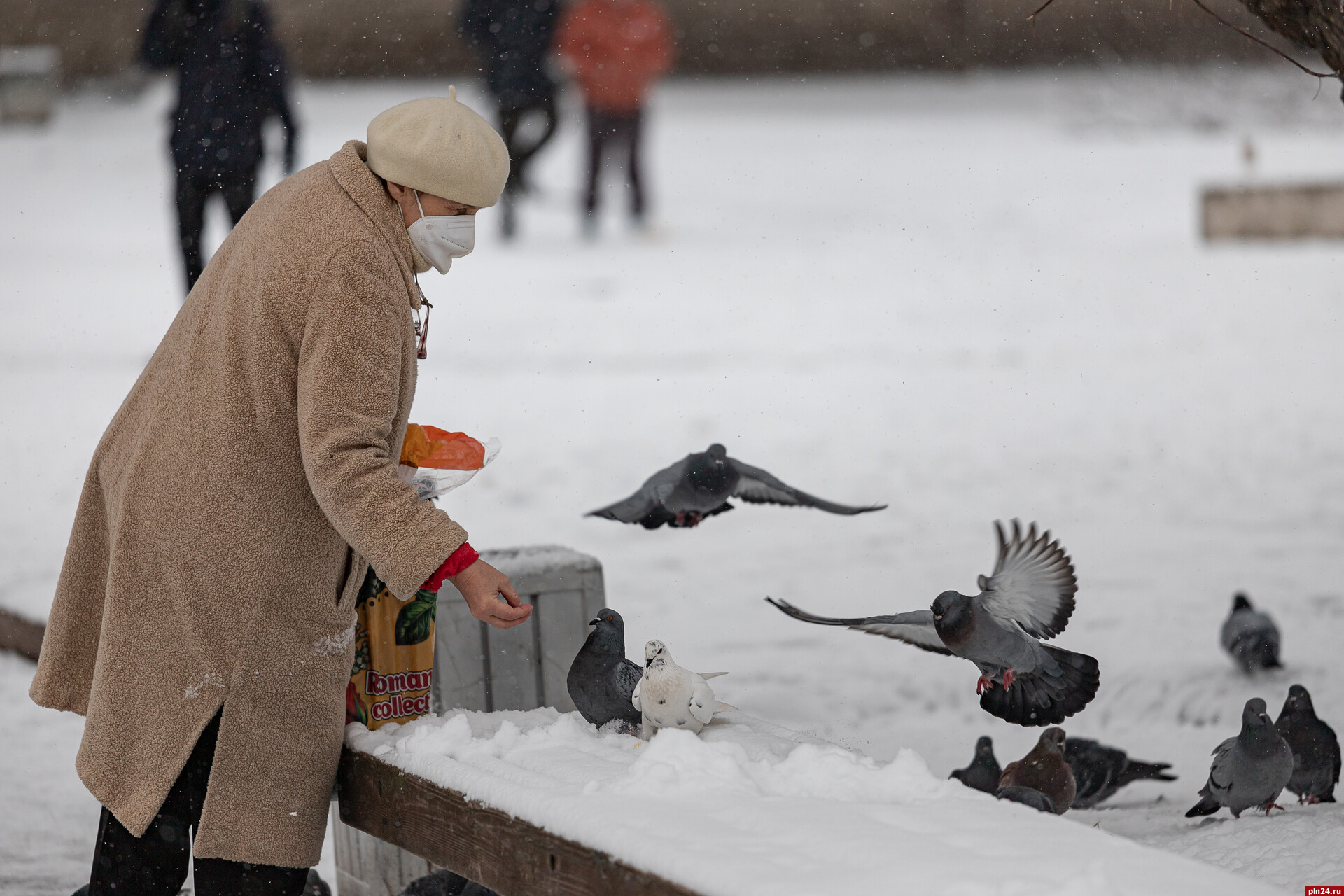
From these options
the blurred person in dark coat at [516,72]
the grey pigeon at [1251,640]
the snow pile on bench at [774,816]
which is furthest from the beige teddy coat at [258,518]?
the blurred person in dark coat at [516,72]

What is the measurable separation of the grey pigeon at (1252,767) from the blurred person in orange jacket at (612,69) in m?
9.89

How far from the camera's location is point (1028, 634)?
2.96 m

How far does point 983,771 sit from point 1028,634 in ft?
2.09

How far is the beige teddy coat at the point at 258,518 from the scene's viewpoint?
2086 mm

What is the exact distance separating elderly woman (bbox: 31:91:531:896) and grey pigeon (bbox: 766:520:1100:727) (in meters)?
1.05

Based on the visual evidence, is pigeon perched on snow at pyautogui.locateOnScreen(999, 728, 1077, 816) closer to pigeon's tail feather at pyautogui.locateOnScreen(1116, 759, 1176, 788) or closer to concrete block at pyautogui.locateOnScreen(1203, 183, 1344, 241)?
pigeon's tail feather at pyautogui.locateOnScreen(1116, 759, 1176, 788)

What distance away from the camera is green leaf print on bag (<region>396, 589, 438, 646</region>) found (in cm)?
258

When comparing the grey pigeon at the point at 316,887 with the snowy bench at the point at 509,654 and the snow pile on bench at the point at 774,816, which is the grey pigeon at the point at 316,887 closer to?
the snowy bench at the point at 509,654

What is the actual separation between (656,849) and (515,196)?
38.2 ft

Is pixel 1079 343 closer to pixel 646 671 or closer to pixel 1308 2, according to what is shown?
pixel 1308 2

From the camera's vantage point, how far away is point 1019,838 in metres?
1.79

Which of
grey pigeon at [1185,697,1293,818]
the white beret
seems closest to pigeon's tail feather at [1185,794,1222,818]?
grey pigeon at [1185,697,1293,818]

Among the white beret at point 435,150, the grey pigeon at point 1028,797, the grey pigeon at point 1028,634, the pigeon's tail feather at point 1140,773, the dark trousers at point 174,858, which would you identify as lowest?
the pigeon's tail feather at point 1140,773

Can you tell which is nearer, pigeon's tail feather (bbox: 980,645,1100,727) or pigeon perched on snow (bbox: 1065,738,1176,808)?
pigeon's tail feather (bbox: 980,645,1100,727)
